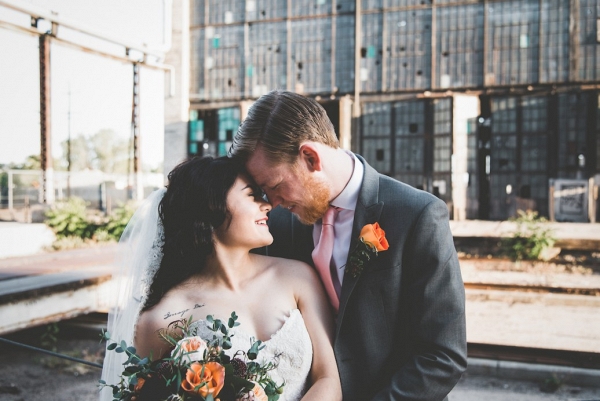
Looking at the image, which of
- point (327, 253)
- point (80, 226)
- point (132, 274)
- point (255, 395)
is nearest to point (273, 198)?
point (327, 253)

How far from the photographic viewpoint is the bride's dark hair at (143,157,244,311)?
8.17 feet

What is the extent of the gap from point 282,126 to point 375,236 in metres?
0.65

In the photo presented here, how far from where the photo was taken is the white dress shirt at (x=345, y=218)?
2.54m

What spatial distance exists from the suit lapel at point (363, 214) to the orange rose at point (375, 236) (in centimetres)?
9

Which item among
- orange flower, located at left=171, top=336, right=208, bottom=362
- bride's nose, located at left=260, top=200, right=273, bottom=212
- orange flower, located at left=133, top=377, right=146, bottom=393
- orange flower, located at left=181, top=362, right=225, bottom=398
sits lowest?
orange flower, located at left=133, top=377, right=146, bottom=393

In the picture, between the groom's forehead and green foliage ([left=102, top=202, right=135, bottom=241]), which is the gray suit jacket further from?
green foliage ([left=102, top=202, right=135, bottom=241])

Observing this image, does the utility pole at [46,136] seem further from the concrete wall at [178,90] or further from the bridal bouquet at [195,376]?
the bridal bouquet at [195,376]

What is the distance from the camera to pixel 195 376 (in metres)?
1.68

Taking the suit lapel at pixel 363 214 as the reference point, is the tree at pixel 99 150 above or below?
above

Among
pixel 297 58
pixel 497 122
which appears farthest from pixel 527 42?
pixel 297 58

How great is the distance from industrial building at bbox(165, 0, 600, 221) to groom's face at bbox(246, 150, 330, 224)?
15432 millimetres

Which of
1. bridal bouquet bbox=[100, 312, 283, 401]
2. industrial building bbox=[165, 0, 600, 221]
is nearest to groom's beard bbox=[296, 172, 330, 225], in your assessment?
bridal bouquet bbox=[100, 312, 283, 401]

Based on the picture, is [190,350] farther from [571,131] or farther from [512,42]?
[512,42]

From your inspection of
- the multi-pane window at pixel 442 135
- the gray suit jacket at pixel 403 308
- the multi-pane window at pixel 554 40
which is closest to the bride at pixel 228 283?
the gray suit jacket at pixel 403 308
